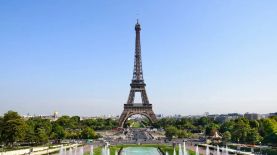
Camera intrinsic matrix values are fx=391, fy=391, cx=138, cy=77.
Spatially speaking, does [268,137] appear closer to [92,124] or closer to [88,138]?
[88,138]

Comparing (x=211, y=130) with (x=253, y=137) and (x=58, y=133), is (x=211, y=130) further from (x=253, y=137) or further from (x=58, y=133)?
(x=58, y=133)

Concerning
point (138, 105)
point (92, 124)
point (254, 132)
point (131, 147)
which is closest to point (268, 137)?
point (254, 132)

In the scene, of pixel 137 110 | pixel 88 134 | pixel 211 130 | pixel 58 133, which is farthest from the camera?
pixel 137 110

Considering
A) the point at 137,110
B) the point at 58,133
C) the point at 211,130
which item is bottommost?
the point at 58,133

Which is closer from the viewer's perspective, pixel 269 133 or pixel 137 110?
pixel 269 133

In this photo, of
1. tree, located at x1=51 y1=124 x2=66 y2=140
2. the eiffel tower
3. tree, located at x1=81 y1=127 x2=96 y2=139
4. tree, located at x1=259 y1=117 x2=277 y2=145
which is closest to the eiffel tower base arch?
the eiffel tower

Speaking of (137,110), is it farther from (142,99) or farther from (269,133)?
(269,133)

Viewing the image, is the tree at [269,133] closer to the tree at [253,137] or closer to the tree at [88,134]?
→ the tree at [253,137]

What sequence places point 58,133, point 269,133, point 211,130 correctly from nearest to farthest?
point 269,133 < point 58,133 < point 211,130

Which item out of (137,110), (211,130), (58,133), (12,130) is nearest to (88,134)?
(58,133)

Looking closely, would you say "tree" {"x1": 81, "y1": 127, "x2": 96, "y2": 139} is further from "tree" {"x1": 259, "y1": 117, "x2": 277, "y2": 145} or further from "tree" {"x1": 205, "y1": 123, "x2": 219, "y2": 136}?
"tree" {"x1": 259, "y1": 117, "x2": 277, "y2": 145}

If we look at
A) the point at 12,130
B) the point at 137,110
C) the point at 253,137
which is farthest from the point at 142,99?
the point at 12,130

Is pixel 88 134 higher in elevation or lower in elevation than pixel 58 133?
lower
